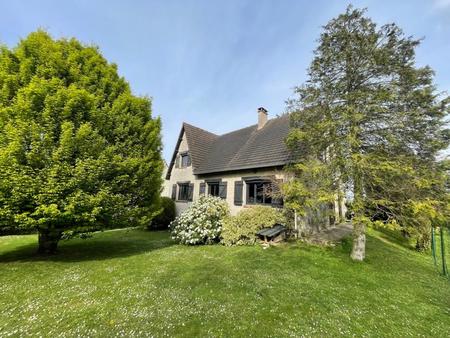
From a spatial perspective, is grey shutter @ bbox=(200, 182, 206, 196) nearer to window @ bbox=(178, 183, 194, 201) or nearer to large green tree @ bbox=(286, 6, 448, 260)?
window @ bbox=(178, 183, 194, 201)

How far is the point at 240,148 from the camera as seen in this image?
15.4 m

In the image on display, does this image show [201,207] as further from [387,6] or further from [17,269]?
[387,6]

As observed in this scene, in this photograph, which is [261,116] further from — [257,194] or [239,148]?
[257,194]

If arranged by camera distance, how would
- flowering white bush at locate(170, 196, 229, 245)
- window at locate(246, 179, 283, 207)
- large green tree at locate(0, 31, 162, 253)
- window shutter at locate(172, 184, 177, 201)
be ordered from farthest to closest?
1. window shutter at locate(172, 184, 177, 201)
2. window at locate(246, 179, 283, 207)
3. flowering white bush at locate(170, 196, 229, 245)
4. large green tree at locate(0, 31, 162, 253)

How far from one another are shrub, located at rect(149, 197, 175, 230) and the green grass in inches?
285

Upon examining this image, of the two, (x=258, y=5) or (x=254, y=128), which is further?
(x=254, y=128)

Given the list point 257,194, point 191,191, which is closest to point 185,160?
point 191,191

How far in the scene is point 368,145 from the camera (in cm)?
773

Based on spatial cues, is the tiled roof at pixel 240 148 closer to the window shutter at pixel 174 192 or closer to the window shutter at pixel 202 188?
the window shutter at pixel 202 188

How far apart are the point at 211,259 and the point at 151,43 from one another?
39.0ft

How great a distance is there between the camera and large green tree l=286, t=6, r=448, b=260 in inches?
269

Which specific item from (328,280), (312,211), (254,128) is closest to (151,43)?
(254,128)

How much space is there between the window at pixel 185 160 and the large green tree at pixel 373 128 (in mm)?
11049

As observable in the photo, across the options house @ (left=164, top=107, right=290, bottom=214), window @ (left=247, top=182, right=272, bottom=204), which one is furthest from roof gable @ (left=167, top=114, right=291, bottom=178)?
window @ (left=247, top=182, right=272, bottom=204)
